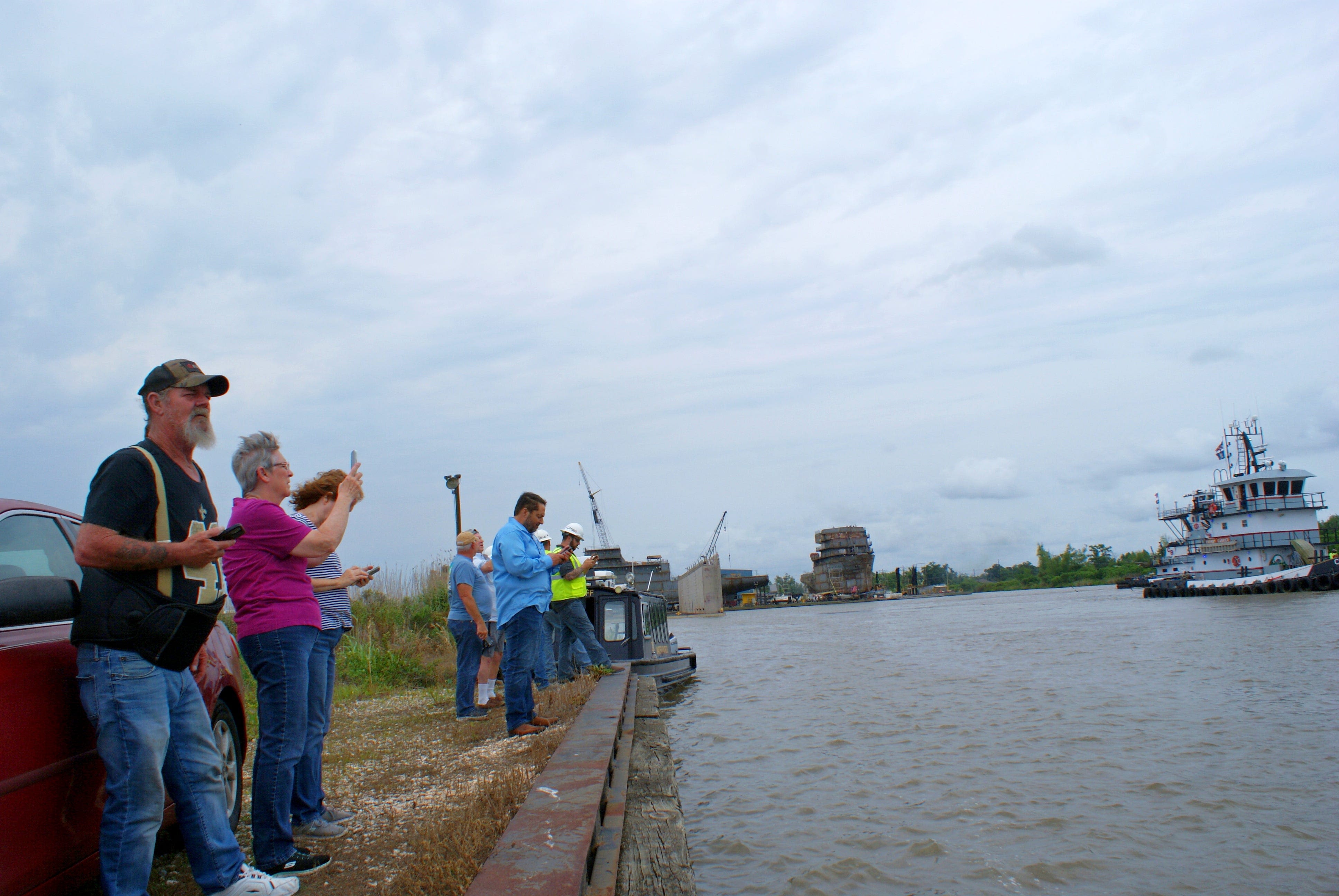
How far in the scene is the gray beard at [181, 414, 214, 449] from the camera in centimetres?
316

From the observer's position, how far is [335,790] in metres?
5.55

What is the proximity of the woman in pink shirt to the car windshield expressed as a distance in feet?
2.01

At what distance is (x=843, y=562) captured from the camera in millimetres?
112812

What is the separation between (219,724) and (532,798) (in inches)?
62.4

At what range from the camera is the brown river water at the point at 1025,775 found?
5875 mm

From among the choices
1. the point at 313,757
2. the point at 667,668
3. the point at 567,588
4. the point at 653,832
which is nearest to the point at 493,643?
the point at 567,588

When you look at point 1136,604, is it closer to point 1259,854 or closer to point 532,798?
point 1259,854

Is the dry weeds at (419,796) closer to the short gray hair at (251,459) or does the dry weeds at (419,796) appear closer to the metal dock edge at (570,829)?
the metal dock edge at (570,829)

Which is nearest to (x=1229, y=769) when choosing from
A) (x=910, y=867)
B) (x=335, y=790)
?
(x=910, y=867)

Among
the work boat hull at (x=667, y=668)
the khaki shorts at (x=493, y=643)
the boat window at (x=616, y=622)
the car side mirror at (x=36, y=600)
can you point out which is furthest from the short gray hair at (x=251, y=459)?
the boat window at (x=616, y=622)

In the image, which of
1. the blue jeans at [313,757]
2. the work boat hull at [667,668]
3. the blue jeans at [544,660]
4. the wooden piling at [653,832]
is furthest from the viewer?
the work boat hull at [667,668]

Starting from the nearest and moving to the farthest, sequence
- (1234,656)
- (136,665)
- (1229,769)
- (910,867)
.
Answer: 1. (136,665)
2. (910,867)
3. (1229,769)
4. (1234,656)

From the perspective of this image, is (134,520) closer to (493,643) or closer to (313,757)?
(313,757)

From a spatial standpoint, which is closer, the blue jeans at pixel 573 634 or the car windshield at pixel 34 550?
the car windshield at pixel 34 550
